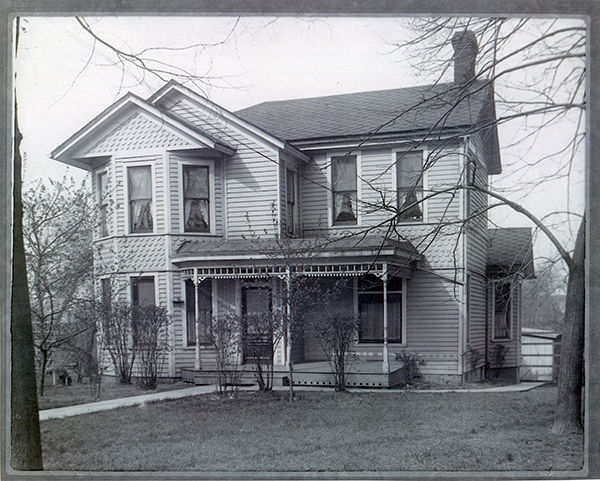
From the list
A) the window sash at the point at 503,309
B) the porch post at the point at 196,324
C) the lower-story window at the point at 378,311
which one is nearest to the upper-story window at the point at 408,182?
the lower-story window at the point at 378,311

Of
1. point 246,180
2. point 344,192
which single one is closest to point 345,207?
point 344,192

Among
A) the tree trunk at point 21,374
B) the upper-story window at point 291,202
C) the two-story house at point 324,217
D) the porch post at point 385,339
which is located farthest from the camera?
the upper-story window at point 291,202

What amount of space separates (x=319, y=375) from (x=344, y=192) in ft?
8.22

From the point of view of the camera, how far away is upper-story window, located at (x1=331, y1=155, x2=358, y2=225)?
5.49 m

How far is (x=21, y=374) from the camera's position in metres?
4.44

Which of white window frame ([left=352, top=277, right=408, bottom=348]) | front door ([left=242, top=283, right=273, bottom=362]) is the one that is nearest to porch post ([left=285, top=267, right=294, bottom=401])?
front door ([left=242, top=283, right=273, bottom=362])

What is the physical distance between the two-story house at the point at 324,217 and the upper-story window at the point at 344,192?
0.8 inches

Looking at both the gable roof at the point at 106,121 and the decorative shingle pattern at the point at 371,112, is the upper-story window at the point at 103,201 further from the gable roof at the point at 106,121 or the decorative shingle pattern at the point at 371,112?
the decorative shingle pattern at the point at 371,112

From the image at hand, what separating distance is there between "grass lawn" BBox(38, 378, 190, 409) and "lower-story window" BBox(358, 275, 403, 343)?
7.91 feet

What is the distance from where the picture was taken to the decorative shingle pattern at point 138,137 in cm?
557

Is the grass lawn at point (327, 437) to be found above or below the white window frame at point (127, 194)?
below

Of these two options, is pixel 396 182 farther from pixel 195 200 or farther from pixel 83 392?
pixel 83 392

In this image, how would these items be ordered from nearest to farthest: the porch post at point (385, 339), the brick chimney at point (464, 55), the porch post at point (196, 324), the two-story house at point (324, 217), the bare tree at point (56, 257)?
the brick chimney at point (464, 55), the bare tree at point (56, 257), the two-story house at point (324, 217), the porch post at point (385, 339), the porch post at point (196, 324)

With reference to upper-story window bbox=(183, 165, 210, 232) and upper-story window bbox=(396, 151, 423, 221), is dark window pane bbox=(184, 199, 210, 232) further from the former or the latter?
upper-story window bbox=(396, 151, 423, 221)
